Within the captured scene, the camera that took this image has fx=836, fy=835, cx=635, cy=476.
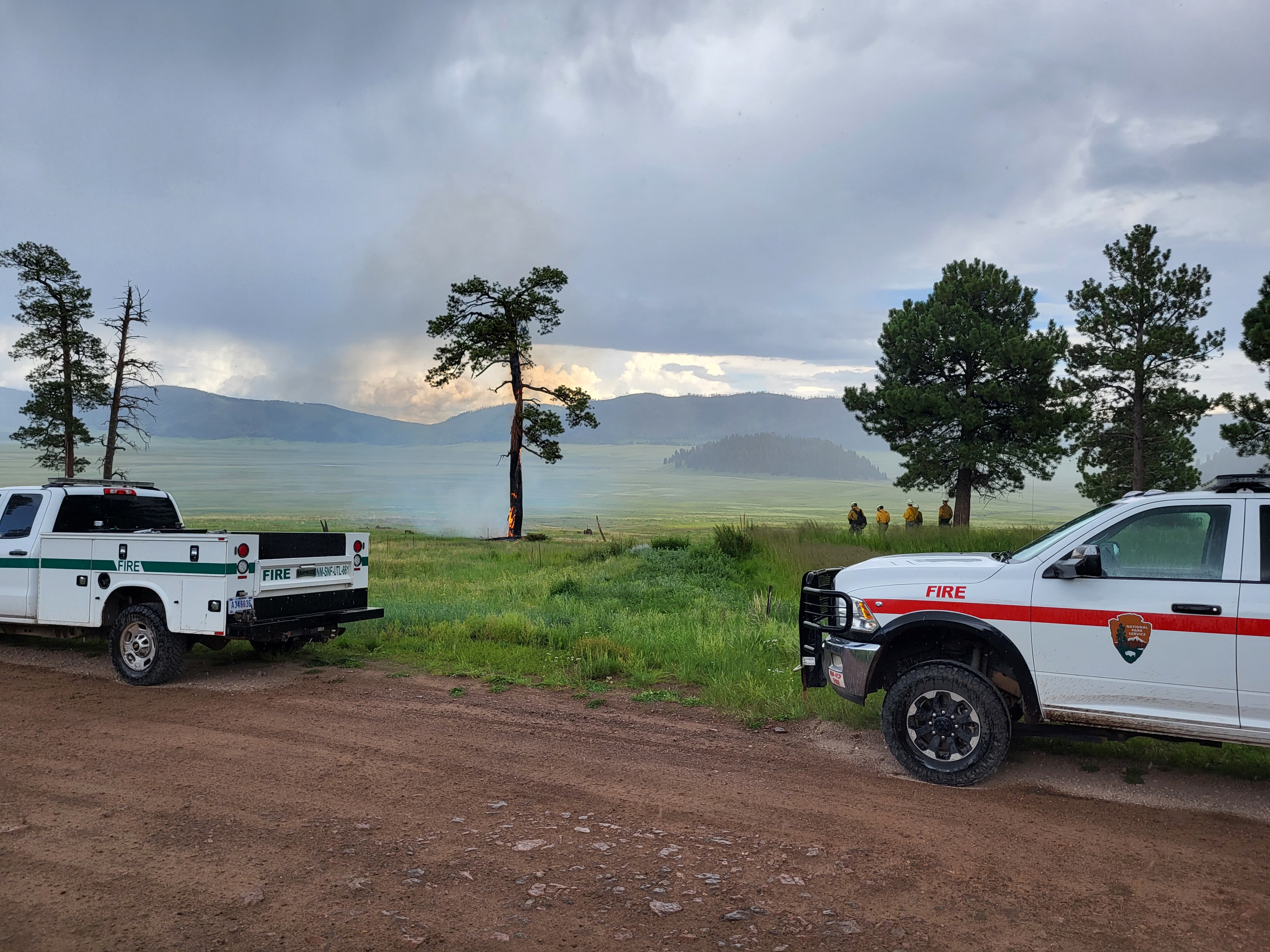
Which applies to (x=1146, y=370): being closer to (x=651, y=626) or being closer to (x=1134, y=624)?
(x=651, y=626)

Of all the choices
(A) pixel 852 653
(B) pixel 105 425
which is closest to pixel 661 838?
(A) pixel 852 653

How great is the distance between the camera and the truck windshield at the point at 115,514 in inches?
394

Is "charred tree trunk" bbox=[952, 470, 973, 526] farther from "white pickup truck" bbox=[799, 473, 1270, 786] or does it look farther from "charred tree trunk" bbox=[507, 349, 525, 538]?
"white pickup truck" bbox=[799, 473, 1270, 786]

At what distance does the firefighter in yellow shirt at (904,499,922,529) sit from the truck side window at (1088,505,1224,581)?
2389 cm

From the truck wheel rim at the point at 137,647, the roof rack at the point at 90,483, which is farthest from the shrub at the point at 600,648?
the roof rack at the point at 90,483

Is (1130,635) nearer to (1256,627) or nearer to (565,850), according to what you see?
(1256,627)

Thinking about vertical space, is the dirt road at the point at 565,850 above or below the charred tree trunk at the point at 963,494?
below

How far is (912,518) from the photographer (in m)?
31.2

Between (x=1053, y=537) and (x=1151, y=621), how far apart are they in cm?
103

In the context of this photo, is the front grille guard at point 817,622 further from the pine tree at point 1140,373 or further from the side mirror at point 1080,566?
the pine tree at point 1140,373

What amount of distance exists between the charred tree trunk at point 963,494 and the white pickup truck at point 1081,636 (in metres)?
33.2

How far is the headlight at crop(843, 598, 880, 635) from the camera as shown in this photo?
20.5 ft

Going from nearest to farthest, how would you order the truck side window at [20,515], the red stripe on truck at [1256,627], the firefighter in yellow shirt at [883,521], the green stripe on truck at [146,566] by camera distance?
the red stripe on truck at [1256,627] → the green stripe on truck at [146,566] → the truck side window at [20,515] → the firefighter in yellow shirt at [883,521]

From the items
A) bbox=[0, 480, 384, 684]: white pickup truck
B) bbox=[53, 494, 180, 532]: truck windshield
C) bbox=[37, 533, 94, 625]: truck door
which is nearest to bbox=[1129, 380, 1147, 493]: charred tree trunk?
bbox=[0, 480, 384, 684]: white pickup truck
